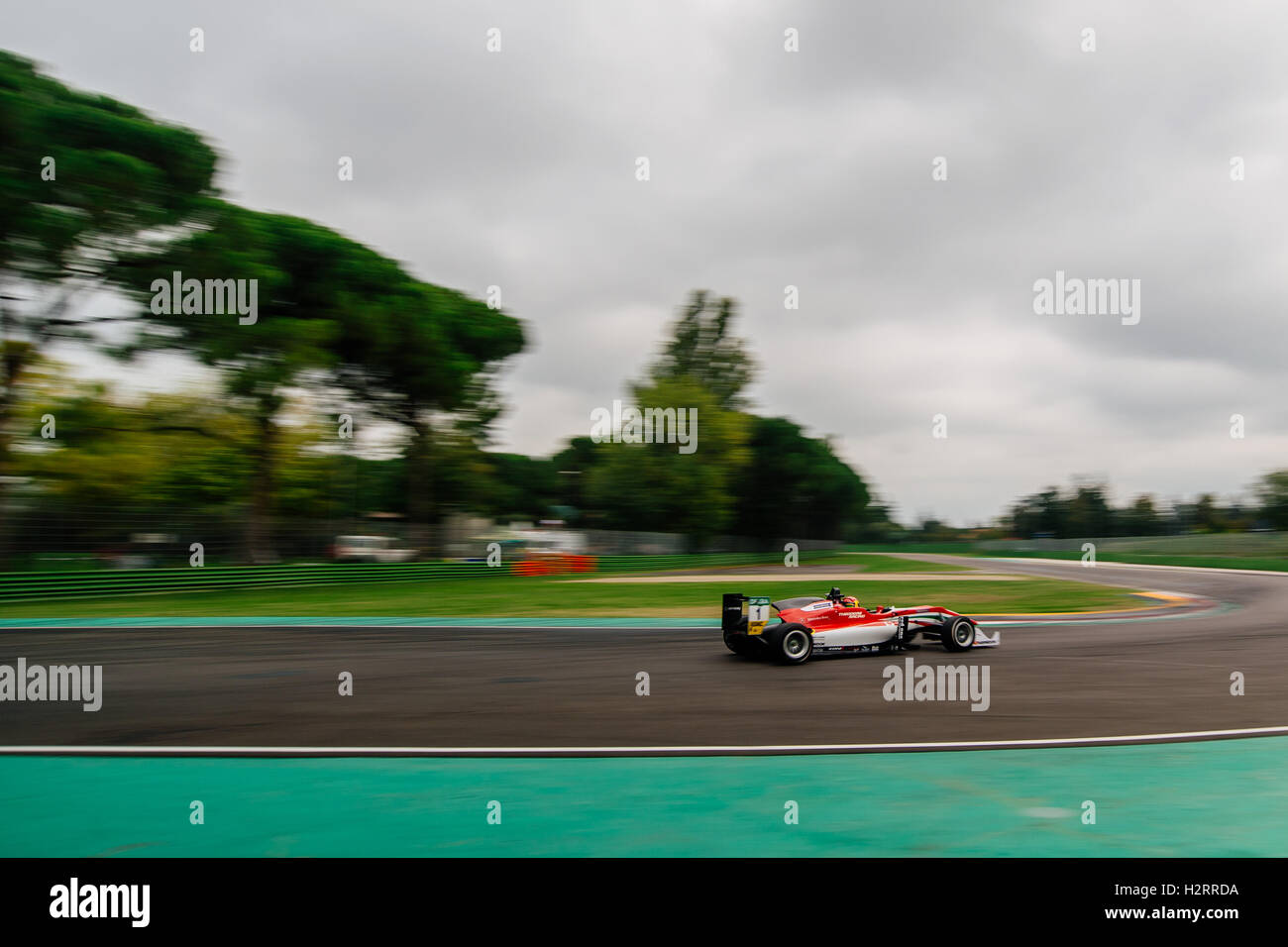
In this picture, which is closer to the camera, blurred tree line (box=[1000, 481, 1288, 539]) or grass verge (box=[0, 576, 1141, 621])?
grass verge (box=[0, 576, 1141, 621])

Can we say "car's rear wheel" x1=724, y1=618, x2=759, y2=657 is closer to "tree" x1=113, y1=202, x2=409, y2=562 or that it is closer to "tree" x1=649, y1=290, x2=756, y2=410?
"tree" x1=113, y1=202, x2=409, y2=562

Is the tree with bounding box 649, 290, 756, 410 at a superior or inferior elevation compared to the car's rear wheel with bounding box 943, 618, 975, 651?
superior

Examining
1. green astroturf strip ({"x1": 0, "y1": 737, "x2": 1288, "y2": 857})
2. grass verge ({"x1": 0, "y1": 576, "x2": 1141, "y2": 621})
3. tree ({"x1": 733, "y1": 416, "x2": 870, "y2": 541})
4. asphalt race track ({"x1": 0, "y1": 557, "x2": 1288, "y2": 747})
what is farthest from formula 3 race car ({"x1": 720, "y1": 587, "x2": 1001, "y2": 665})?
tree ({"x1": 733, "y1": 416, "x2": 870, "y2": 541})

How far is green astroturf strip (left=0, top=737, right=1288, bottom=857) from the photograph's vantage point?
4.32 meters

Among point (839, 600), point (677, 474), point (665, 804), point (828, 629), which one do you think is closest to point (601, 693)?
point (665, 804)

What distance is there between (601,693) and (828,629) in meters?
3.51

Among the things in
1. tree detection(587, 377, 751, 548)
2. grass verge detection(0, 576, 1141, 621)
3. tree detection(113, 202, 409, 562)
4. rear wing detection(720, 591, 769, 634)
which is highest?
tree detection(113, 202, 409, 562)

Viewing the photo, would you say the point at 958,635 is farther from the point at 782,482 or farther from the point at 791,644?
the point at 782,482

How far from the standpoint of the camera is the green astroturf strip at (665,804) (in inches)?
170

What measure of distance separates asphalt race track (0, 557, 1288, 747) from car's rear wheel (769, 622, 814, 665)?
6.4 inches

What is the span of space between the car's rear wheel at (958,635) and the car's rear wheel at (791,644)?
7.04ft

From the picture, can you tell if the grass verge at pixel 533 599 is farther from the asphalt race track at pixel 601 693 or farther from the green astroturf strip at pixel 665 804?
the green astroturf strip at pixel 665 804
